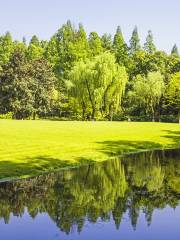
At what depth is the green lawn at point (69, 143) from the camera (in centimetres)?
3278

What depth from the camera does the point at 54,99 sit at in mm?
93625

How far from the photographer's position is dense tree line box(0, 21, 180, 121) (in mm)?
78875

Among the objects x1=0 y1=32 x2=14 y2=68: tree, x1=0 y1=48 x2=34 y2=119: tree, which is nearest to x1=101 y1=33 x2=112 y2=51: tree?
x1=0 y1=32 x2=14 y2=68: tree

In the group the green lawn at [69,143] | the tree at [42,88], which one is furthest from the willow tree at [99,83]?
the green lawn at [69,143]

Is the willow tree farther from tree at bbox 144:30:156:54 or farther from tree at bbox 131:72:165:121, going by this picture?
tree at bbox 144:30:156:54

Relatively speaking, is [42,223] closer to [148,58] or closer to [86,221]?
[86,221]

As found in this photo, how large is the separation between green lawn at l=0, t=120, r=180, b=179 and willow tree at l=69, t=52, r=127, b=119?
12904 millimetres

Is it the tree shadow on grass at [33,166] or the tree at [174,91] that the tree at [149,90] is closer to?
the tree at [174,91]

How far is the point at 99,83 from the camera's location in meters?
78.0

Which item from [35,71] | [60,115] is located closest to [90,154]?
[35,71]

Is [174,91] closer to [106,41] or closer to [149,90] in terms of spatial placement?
[149,90]

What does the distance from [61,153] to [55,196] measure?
14.2 metres

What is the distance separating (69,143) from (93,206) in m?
22.9

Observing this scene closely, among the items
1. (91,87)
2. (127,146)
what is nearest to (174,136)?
(127,146)
